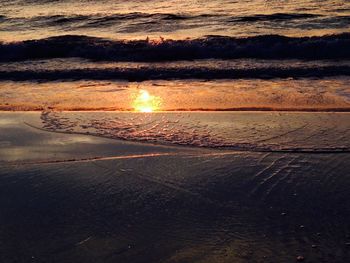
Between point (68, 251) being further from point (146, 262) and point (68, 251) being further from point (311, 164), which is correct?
point (311, 164)

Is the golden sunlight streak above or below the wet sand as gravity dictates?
below

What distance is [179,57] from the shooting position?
36.3 ft

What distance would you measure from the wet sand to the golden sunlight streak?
1.53 m

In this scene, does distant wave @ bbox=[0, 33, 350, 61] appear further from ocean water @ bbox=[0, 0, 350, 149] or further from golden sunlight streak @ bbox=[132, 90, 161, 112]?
golden sunlight streak @ bbox=[132, 90, 161, 112]

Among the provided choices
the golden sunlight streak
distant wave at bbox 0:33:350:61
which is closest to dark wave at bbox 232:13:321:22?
distant wave at bbox 0:33:350:61

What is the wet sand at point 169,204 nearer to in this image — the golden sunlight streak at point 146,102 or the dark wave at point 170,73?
the golden sunlight streak at point 146,102

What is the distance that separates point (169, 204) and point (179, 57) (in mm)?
7543

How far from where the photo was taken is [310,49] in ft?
35.8

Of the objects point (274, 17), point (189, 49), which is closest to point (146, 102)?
point (189, 49)

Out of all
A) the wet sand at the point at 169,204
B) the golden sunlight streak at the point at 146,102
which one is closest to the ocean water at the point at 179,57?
the golden sunlight streak at the point at 146,102

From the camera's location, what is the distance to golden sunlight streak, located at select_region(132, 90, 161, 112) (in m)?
6.70

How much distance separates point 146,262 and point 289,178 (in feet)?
5.15

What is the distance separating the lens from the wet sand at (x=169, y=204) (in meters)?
3.21

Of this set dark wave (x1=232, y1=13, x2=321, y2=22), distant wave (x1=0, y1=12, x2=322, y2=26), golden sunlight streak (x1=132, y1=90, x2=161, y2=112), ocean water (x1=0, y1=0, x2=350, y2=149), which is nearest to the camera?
golden sunlight streak (x1=132, y1=90, x2=161, y2=112)
